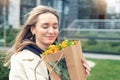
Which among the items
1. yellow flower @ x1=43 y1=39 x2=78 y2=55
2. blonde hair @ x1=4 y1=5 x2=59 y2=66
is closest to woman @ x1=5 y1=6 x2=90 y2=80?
blonde hair @ x1=4 y1=5 x2=59 y2=66

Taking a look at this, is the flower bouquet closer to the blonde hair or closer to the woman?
the woman

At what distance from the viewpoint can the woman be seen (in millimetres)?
2197

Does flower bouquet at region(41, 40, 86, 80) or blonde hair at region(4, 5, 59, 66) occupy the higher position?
blonde hair at region(4, 5, 59, 66)

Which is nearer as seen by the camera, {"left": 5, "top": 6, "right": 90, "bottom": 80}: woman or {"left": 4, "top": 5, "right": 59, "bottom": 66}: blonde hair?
{"left": 5, "top": 6, "right": 90, "bottom": 80}: woman

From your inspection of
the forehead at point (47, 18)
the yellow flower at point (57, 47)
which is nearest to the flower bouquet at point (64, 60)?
the yellow flower at point (57, 47)

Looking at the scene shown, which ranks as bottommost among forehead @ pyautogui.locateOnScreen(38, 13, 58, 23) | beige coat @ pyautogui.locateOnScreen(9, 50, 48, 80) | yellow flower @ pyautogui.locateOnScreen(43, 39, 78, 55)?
beige coat @ pyautogui.locateOnScreen(9, 50, 48, 80)

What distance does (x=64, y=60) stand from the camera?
2.12 metres

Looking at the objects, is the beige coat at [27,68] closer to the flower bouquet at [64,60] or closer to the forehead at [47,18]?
the flower bouquet at [64,60]

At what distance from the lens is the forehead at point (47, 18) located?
2257 millimetres

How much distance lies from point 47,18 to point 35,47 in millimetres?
187

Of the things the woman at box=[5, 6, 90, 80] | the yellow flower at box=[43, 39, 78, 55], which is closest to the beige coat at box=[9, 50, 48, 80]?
the woman at box=[5, 6, 90, 80]

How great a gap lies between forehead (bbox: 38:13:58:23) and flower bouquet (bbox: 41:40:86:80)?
18 cm

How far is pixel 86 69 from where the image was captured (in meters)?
2.25

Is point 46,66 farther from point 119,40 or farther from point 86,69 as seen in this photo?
point 119,40
